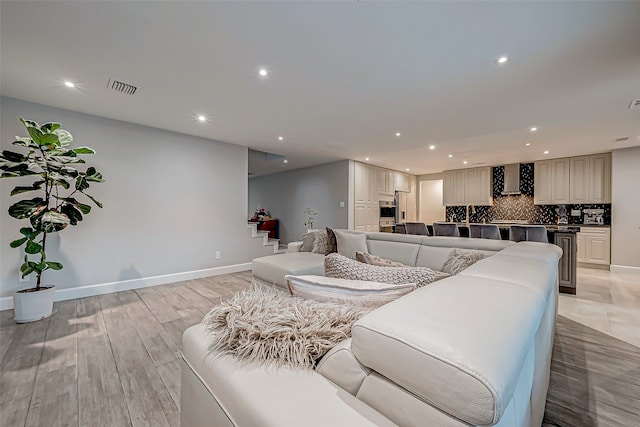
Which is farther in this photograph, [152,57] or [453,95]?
[453,95]

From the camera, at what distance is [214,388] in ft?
2.72

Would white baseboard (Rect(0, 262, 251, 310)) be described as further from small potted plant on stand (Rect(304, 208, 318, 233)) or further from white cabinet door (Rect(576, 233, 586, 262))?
white cabinet door (Rect(576, 233, 586, 262))

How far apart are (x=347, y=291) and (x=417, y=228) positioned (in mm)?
4188

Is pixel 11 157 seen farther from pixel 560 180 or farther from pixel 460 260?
pixel 560 180

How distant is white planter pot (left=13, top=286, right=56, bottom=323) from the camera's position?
2650 mm

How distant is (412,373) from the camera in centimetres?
54

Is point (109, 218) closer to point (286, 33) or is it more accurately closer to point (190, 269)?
point (190, 269)

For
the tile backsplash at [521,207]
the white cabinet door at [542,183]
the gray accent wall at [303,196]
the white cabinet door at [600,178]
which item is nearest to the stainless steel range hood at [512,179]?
the tile backsplash at [521,207]

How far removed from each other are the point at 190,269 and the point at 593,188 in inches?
325

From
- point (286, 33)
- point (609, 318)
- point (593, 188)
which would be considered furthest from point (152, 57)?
point (593, 188)

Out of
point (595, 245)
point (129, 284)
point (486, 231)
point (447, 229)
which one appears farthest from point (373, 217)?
point (129, 284)

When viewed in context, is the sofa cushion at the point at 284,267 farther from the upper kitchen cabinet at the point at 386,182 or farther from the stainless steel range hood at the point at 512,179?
the stainless steel range hood at the point at 512,179

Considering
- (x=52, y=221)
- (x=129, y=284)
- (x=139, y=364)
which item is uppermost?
(x=52, y=221)

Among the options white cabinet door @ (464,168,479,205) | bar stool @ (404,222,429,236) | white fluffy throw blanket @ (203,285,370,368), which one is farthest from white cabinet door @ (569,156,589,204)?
white fluffy throw blanket @ (203,285,370,368)
